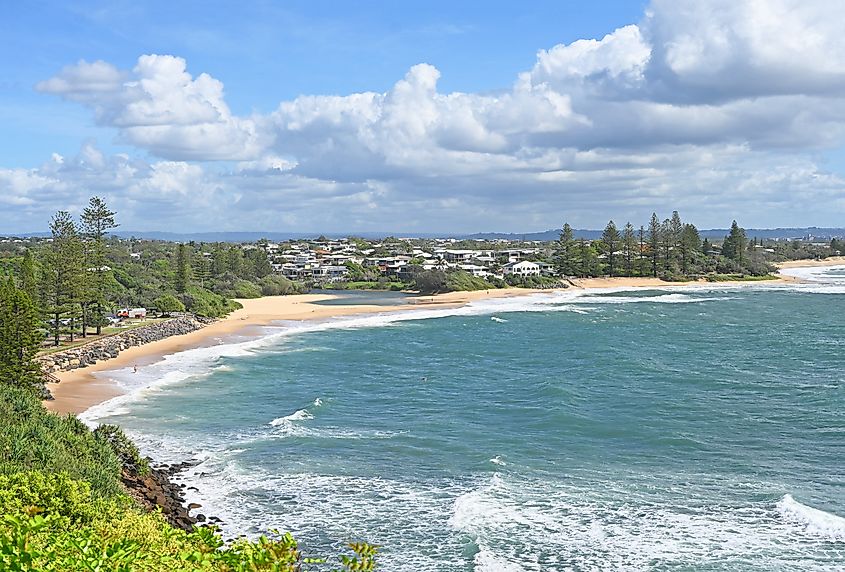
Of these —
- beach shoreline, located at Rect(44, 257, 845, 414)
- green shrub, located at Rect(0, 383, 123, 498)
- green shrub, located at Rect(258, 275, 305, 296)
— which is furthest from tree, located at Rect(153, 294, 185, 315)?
green shrub, located at Rect(0, 383, 123, 498)

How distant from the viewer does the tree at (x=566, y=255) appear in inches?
4043

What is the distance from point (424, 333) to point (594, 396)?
2218 centimetres

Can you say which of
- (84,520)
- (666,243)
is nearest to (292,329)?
(84,520)

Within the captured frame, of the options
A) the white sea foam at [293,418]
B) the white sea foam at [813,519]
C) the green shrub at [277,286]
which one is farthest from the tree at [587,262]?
the white sea foam at [813,519]

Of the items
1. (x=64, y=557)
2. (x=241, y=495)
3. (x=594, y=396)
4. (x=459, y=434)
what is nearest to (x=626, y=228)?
(x=594, y=396)

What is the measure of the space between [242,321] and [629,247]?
64.0m

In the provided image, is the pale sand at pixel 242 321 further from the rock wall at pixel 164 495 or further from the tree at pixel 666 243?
the rock wall at pixel 164 495

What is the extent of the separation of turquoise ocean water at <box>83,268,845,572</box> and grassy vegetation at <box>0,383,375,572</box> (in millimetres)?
2770

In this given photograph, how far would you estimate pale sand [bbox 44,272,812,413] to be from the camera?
101 feet

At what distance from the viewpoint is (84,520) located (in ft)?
39.0

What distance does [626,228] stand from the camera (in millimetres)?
107188

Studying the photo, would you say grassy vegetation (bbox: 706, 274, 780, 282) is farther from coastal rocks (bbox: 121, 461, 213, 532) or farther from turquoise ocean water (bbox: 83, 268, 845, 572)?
coastal rocks (bbox: 121, 461, 213, 532)

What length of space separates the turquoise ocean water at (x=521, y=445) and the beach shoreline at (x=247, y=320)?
1.48 metres

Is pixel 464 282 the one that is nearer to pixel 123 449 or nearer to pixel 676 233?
pixel 676 233
